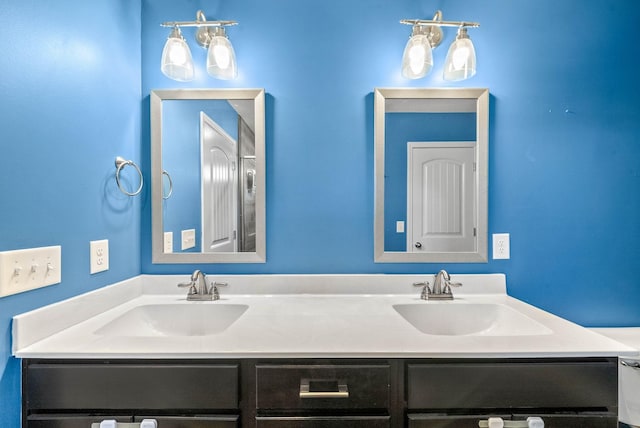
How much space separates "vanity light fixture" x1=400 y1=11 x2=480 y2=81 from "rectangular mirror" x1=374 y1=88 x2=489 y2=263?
81 mm

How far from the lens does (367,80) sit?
58.4 inches

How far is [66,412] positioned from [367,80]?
1.51 metres

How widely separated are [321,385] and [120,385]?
52 centimetres

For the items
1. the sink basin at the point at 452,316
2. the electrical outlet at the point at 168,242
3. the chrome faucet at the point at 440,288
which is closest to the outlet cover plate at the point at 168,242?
the electrical outlet at the point at 168,242

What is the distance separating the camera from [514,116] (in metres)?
1.48

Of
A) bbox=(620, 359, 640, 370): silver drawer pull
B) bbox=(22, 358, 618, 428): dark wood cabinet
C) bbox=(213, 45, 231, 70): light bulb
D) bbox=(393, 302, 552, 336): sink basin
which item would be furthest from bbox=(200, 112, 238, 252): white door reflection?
bbox=(620, 359, 640, 370): silver drawer pull

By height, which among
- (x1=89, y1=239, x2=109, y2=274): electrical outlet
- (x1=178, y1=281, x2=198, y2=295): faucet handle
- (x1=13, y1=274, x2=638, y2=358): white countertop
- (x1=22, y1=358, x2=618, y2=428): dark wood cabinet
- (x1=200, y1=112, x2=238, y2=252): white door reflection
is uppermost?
(x1=200, y1=112, x2=238, y2=252): white door reflection

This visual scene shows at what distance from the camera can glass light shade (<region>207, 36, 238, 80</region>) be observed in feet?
4.52

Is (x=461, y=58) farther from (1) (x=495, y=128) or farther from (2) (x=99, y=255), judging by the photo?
(2) (x=99, y=255)

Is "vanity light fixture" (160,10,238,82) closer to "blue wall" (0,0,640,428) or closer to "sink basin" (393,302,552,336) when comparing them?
"blue wall" (0,0,640,428)

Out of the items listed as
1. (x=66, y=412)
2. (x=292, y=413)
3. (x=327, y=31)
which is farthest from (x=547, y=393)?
(x=327, y=31)

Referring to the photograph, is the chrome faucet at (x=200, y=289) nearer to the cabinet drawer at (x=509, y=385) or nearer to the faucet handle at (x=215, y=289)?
the faucet handle at (x=215, y=289)

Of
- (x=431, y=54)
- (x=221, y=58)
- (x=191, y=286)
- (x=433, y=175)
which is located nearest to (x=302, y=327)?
(x=191, y=286)

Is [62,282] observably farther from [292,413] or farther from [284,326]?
[292,413]
